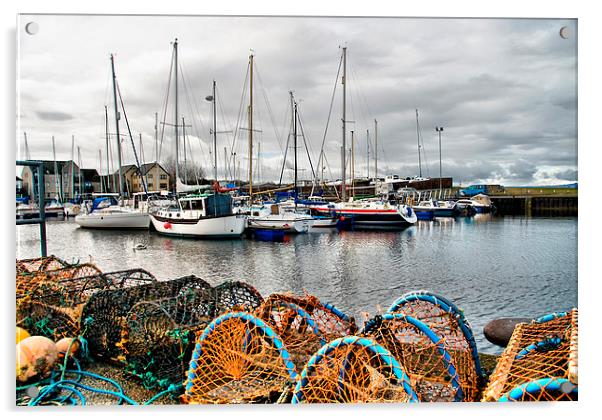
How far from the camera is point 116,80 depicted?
3.43m

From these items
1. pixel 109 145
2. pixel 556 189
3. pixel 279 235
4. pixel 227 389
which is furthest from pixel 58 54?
pixel 279 235

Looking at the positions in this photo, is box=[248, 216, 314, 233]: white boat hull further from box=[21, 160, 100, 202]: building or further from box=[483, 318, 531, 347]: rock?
box=[483, 318, 531, 347]: rock

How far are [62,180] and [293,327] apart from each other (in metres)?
2.45

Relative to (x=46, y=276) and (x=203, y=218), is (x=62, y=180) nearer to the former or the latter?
(x=46, y=276)

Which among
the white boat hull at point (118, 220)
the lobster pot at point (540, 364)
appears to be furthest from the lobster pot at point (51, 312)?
the white boat hull at point (118, 220)

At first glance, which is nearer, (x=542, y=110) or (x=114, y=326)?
(x=114, y=326)

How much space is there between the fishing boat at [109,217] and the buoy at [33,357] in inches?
124

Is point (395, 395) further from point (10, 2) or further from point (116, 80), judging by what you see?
point (10, 2)

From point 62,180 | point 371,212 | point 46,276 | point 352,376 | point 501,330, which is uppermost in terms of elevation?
point 62,180

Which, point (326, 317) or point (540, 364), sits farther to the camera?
point (326, 317)

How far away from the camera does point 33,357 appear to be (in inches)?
106

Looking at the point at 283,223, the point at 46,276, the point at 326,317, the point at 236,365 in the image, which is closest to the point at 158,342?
the point at 236,365

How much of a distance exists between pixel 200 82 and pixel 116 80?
631 millimetres

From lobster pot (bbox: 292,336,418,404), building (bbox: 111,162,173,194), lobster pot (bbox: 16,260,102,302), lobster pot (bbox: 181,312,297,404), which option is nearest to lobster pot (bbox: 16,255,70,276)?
lobster pot (bbox: 16,260,102,302)
